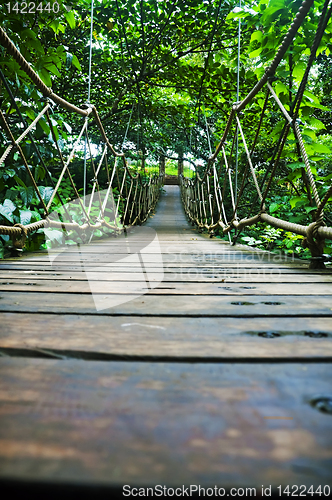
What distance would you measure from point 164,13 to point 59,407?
13.4 feet

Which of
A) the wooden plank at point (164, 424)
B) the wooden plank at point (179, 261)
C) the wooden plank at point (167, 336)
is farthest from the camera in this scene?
the wooden plank at point (179, 261)

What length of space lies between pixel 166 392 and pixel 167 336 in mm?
163

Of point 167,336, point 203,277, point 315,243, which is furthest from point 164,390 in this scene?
point 315,243

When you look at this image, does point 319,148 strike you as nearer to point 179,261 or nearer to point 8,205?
point 179,261

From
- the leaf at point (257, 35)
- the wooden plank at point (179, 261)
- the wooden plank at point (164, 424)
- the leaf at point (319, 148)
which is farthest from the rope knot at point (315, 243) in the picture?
the leaf at point (257, 35)

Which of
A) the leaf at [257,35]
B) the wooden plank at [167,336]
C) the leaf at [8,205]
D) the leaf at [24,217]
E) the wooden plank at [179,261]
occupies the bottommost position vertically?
the wooden plank at [179,261]

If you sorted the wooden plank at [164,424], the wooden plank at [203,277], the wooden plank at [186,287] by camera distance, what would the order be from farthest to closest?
the wooden plank at [203,277], the wooden plank at [186,287], the wooden plank at [164,424]

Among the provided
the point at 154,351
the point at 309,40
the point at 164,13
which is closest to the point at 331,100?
the point at 164,13

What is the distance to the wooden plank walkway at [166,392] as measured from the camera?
0.75ft

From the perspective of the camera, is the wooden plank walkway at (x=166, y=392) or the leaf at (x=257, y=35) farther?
the leaf at (x=257, y=35)

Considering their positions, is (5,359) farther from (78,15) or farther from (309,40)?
(78,15)

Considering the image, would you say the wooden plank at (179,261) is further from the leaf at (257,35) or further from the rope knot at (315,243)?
the leaf at (257,35)

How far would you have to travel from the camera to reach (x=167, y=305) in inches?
27.3

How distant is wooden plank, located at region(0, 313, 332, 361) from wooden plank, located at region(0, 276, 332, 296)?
223 millimetres
